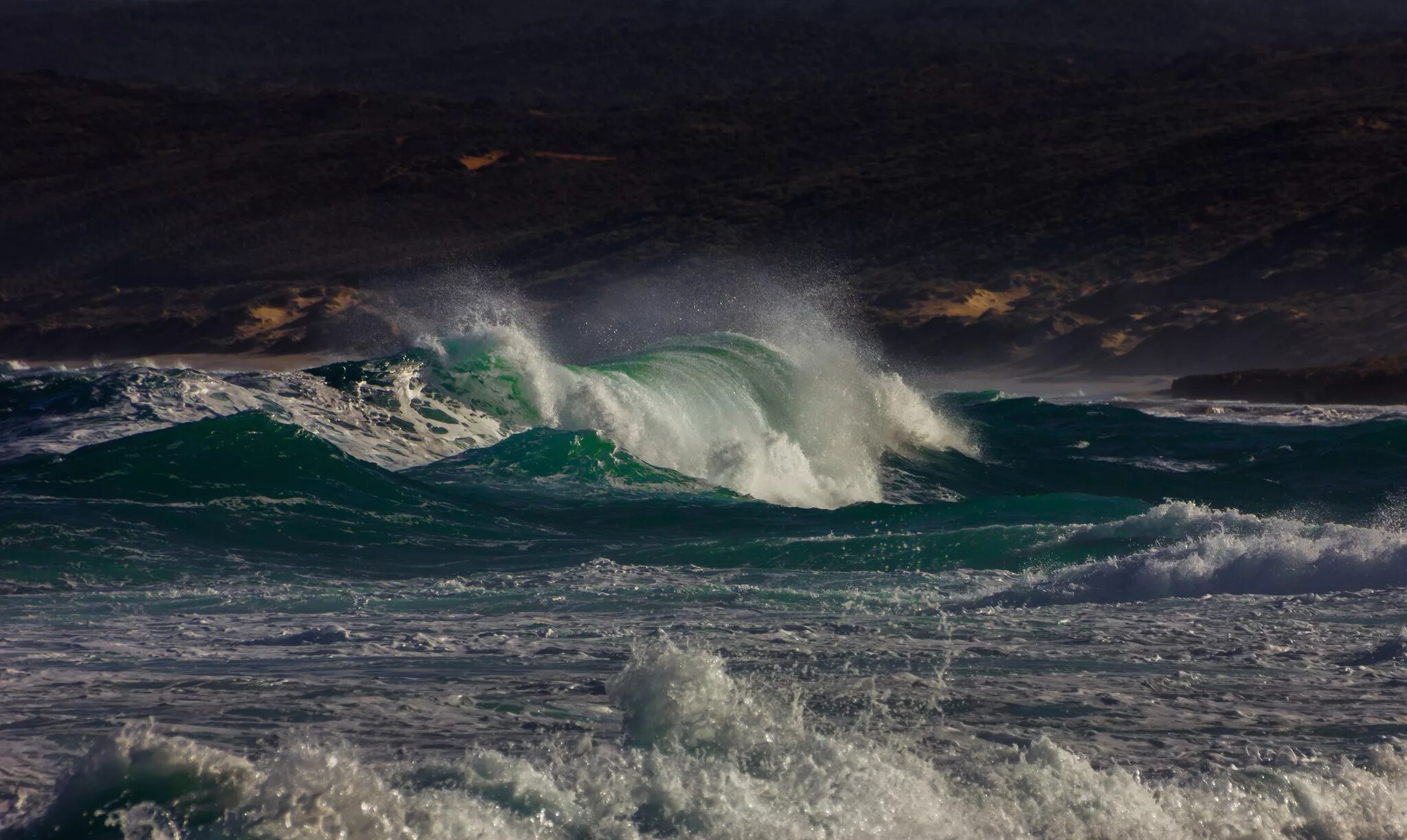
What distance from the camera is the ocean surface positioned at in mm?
4828

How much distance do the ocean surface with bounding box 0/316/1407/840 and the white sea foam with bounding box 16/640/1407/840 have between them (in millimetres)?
13

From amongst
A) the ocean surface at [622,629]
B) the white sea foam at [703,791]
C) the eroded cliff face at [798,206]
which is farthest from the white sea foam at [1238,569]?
the eroded cliff face at [798,206]

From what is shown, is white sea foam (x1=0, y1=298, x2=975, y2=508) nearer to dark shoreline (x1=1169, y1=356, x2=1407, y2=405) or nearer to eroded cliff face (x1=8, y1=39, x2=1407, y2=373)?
dark shoreline (x1=1169, y1=356, x2=1407, y2=405)

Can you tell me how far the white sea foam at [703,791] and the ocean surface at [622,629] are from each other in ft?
0.04

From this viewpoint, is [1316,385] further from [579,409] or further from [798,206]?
[798,206]

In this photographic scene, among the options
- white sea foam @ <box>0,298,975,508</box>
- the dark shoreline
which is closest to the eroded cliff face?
the dark shoreline

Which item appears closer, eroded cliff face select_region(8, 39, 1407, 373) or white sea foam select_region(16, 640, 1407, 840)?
white sea foam select_region(16, 640, 1407, 840)

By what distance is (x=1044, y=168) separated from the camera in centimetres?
5788

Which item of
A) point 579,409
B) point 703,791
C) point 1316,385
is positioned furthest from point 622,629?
point 1316,385

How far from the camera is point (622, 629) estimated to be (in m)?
7.54

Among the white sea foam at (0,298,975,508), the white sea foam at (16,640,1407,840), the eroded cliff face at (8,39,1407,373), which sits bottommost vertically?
the white sea foam at (16,640,1407,840)

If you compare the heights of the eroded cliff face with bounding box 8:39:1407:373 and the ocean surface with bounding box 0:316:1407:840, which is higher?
the eroded cliff face with bounding box 8:39:1407:373

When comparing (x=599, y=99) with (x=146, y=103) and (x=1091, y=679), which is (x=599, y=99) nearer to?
(x=146, y=103)

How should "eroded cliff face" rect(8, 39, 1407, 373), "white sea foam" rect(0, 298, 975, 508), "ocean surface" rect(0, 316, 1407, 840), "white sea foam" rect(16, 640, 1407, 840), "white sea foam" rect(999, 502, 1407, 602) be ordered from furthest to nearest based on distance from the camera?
"eroded cliff face" rect(8, 39, 1407, 373) → "white sea foam" rect(0, 298, 975, 508) → "white sea foam" rect(999, 502, 1407, 602) → "ocean surface" rect(0, 316, 1407, 840) → "white sea foam" rect(16, 640, 1407, 840)
